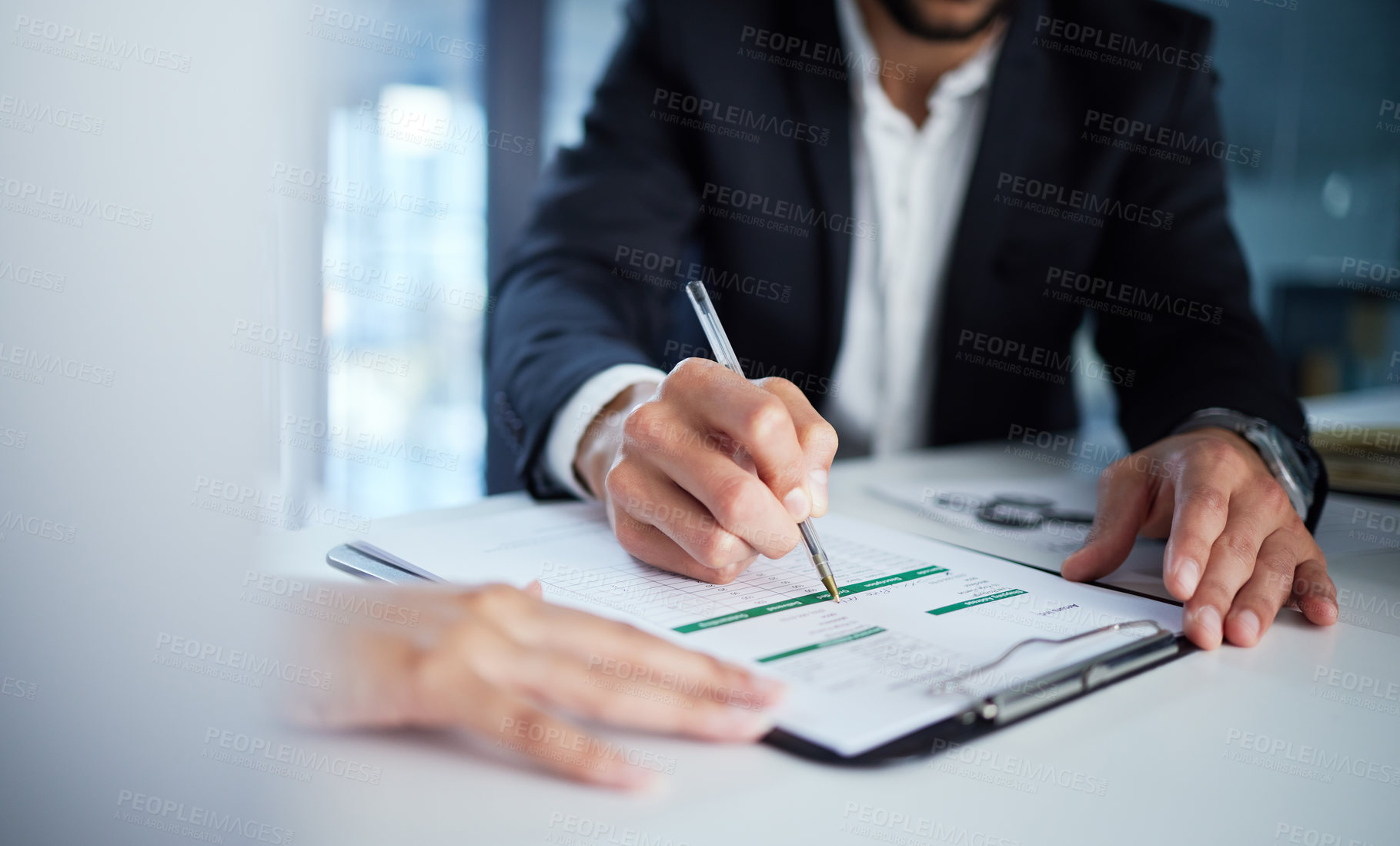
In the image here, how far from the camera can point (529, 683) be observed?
46 centimetres

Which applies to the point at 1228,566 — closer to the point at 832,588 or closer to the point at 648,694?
the point at 832,588

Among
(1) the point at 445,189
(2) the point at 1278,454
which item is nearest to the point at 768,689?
(2) the point at 1278,454

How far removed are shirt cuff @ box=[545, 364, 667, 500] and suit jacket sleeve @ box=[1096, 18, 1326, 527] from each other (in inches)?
24.7

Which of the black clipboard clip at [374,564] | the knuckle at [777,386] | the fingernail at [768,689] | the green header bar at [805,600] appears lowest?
the black clipboard clip at [374,564]

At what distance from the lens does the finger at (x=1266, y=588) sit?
2.09ft

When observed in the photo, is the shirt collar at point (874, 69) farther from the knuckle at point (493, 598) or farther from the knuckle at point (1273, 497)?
the knuckle at point (493, 598)

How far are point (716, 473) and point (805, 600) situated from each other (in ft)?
0.36

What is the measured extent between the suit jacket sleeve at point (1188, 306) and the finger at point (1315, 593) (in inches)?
10.4

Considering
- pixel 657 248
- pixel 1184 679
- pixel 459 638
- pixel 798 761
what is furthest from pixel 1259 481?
pixel 657 248

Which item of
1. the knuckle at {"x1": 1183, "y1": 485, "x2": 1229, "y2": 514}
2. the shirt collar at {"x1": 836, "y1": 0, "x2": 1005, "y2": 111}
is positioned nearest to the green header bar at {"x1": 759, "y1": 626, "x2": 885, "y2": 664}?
the knuckle at {"x1": 1183, "y1": 485, "x2": 1229, "y2": 514}

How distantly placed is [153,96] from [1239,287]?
1333mm

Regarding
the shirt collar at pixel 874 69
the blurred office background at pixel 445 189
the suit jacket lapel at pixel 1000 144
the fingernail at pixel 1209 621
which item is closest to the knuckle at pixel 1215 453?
the fingernail at pixel 1209 621

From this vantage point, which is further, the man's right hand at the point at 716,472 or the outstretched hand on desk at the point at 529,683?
the man's right hand at the point at 716,472

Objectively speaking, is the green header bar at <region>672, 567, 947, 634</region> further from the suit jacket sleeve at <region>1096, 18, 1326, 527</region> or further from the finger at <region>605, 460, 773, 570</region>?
the suit jacket sleeve at <region>1096, 18, 1326, 527</region>
